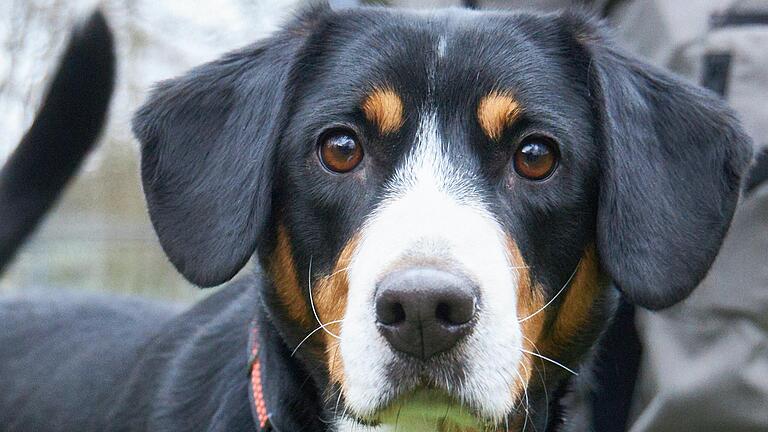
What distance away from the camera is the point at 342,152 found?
267 cm

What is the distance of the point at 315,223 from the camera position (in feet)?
8.80

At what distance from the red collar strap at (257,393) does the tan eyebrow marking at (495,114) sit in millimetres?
947

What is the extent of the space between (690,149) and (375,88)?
3.06ft

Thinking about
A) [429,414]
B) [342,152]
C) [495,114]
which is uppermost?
[495,114]

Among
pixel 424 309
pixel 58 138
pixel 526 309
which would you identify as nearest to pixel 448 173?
pixel 526 309

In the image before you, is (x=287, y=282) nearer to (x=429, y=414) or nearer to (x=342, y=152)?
(x=342, y=152)

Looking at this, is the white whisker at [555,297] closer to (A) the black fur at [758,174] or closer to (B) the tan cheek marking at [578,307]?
(B) the tan cheek marking at [578,307]

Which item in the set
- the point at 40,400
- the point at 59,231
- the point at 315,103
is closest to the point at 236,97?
the point at 315,103

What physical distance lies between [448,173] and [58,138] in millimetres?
2074

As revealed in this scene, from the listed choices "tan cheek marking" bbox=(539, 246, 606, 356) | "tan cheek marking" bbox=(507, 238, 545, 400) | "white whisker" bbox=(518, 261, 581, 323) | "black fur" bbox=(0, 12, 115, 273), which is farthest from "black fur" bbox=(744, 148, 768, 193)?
"black fur" bbox=(0, 12, 115, 273)

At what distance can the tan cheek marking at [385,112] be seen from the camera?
2.65m


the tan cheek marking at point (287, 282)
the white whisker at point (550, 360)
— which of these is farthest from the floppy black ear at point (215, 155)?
the white whisker at point (550, 360)

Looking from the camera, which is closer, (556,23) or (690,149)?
(690,149)

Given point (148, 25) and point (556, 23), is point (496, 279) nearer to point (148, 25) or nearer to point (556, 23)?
point (556, 23)
